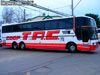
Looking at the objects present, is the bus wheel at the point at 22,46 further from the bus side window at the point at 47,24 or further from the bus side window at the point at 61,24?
the bus side window at the point at 61,24

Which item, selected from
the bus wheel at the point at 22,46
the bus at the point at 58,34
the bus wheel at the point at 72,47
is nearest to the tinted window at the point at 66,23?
the bus at the point at 58,34

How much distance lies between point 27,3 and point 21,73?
79.4 feet

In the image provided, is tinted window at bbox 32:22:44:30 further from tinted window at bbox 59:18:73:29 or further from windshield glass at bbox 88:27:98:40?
windshield glass at bbox 88:27:98:40

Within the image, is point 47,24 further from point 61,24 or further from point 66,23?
point 66,23

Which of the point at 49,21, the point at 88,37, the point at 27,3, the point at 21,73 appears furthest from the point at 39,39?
the point at 27,3

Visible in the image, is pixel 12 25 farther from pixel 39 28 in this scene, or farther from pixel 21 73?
pixel 21 73

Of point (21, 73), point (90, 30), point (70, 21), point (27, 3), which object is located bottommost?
point (21, 73)

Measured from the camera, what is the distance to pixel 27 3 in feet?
93.2

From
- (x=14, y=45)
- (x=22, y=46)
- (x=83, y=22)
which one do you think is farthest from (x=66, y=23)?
(x=14, y=45)

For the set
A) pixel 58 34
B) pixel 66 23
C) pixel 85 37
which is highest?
pixel 66 23

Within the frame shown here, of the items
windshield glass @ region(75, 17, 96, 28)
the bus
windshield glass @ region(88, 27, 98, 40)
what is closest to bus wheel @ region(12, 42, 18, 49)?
the bus

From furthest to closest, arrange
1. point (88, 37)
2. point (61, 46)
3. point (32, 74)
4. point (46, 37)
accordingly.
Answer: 1. point (46, 37)
2. point (61, 46)
3. point (88, 37)
4. point (32, 74)

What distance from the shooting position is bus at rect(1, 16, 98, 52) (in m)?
12.3

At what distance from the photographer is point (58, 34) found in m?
13.7
